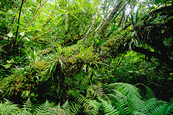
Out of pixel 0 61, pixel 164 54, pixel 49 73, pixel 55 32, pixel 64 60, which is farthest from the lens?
pixel 55 32

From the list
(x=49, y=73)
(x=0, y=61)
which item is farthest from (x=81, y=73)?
(x=0, y=61)

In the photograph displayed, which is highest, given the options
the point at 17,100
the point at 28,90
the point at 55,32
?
the point at 55,32

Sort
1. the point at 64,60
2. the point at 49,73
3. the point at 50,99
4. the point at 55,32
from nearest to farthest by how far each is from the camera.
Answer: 1. the point at 49,73
2. the point at 64,60
3. the point at 50,99
4. the point at 55,32

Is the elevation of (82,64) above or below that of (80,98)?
above

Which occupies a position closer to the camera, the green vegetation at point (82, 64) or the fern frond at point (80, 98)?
the green vegetation at point (82, 64)

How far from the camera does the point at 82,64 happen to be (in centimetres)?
130

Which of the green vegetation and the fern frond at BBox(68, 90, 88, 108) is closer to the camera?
the green vegetation

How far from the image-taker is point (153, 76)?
2.50 meters

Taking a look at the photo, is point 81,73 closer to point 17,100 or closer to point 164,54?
point 17,100

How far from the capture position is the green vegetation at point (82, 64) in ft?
3.84

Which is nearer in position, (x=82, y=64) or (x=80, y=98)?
(x=82, y=64)

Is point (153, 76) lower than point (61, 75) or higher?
lower

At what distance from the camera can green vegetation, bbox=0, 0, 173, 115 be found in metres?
1.17

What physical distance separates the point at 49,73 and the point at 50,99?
1.95 ft
